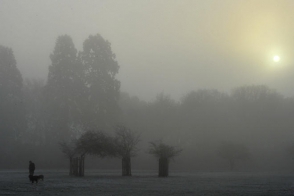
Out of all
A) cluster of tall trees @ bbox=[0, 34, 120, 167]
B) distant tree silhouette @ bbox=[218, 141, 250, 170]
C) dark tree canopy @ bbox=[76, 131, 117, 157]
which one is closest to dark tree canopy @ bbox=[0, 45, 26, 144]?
cluster of tall trees @ bbox=[0, 34, 120, 167]

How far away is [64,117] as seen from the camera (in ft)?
230

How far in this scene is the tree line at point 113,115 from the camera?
70.4m

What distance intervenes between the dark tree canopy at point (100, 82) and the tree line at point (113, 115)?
0.52 feet

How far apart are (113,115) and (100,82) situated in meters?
5.81

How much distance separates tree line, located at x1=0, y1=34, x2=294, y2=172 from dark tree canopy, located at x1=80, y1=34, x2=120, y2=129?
16 cm

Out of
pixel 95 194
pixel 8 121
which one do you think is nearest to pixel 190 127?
pixel 8 121

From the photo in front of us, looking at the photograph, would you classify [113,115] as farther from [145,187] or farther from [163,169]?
[145,187]

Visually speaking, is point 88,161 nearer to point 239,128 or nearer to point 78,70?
point 78,70

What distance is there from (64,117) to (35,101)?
42.5ft

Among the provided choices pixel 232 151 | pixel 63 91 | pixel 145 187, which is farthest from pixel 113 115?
pixel 145 187

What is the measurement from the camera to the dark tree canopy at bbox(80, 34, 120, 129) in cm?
7056

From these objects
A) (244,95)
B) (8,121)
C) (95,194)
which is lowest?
(95,194)

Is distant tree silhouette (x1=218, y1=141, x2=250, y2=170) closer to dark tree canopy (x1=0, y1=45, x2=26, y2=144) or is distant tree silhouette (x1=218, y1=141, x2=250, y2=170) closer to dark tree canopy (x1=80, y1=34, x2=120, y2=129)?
dark tree canopy (x1=80, y1=34, x2=120, y2=129)

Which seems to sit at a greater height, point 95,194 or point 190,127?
point 190,127
